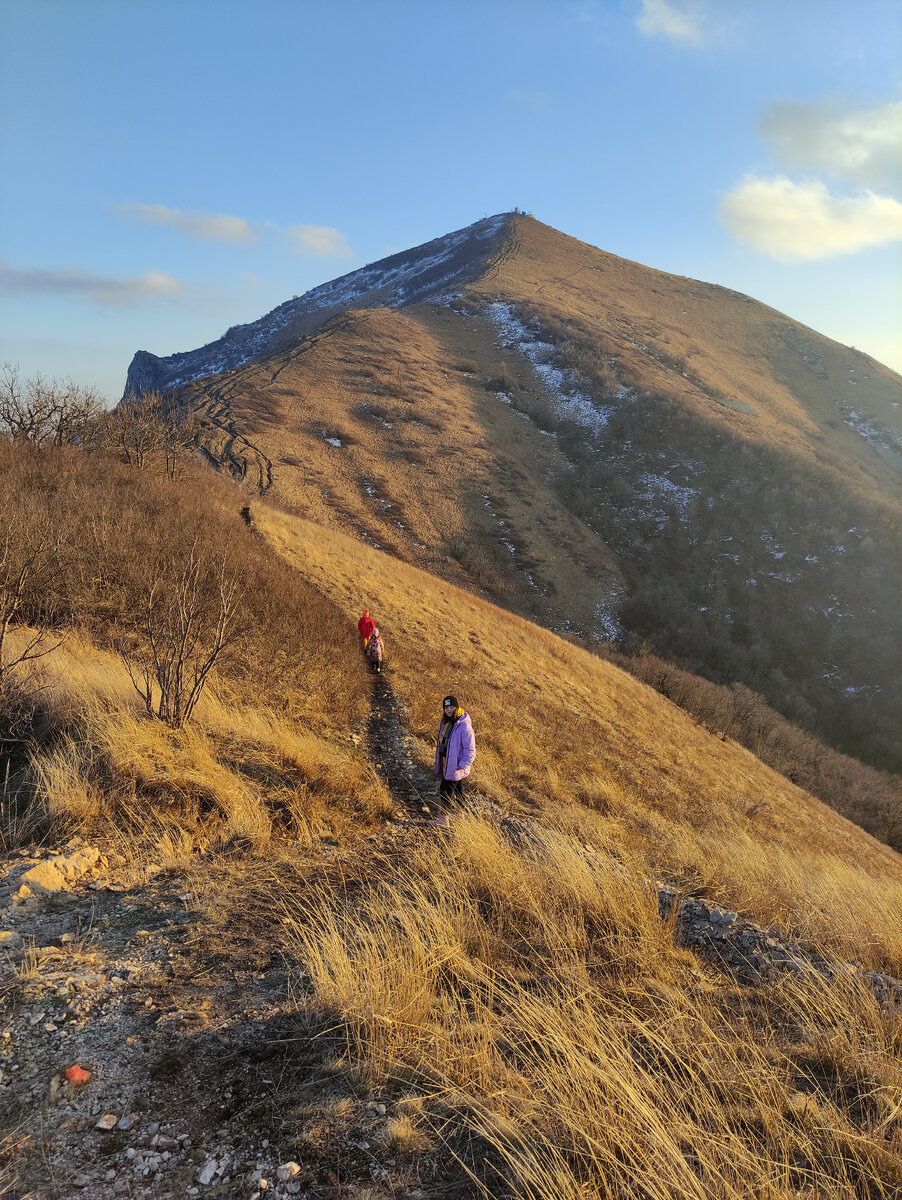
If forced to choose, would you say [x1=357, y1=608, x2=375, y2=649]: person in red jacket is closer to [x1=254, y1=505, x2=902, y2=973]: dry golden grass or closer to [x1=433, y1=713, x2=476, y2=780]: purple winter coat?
[x1=254, y1=505, x2=902, y2=973]: dry golden grass

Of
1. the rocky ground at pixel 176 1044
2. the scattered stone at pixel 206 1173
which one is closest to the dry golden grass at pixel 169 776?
the rocky ground at pixel 176 1044

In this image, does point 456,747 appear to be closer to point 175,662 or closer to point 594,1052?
point 175,662

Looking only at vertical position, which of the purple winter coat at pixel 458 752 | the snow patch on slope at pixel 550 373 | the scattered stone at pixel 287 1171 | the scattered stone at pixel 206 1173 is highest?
the snow patch on slope at pixel 550 373

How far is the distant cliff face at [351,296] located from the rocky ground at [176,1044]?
9936cm

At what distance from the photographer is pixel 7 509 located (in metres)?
10.9

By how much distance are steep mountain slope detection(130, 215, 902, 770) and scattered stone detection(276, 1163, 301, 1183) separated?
3325 centimetres

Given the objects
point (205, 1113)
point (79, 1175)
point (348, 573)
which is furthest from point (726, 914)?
point (348, 573)

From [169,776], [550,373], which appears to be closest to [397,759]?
[169,776]

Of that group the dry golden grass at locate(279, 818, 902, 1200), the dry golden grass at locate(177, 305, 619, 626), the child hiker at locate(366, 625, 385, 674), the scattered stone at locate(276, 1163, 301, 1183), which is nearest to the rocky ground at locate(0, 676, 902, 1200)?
the scattered stone at locate(276, 1163, 301, 1183)

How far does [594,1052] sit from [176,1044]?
6.67ft

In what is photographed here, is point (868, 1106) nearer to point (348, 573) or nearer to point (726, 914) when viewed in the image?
point (726, 914)

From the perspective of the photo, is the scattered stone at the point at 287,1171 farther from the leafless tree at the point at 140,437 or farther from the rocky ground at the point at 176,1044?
the leafless tree at the point at 140,437

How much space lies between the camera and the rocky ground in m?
2.23

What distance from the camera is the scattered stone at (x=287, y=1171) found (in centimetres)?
221
